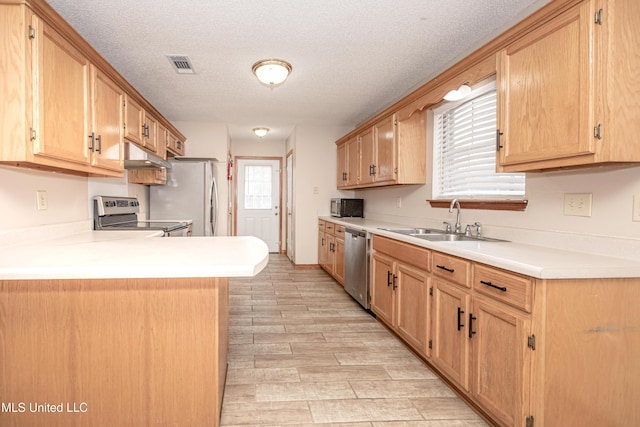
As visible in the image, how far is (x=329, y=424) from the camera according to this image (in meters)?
1.92

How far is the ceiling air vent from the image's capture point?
3.21 metres

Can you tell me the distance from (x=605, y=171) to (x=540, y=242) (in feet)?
1.76

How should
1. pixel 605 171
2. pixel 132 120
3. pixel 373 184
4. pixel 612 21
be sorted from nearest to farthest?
pixel 612 21
pixel 605 171
pixel 132 120
pixel 373 184

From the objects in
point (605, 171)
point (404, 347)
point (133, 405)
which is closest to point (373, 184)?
point (404, 347)

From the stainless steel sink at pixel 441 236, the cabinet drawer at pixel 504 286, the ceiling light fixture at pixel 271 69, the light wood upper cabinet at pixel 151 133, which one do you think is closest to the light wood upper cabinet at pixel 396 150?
the stainless steel sink at pixel 441 236

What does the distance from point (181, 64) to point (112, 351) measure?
8.43 ft

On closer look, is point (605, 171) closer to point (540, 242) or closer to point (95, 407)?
point (540, 242)

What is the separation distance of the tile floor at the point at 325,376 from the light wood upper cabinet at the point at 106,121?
1569 millimetres

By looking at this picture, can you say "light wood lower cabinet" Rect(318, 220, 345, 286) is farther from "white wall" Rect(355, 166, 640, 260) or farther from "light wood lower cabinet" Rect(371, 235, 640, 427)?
"light wood lower cabinet" Rect(371, 235, 640, 427)

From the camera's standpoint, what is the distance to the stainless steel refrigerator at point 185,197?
4.96 metres

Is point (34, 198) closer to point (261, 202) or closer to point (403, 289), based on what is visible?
point (403, 289)

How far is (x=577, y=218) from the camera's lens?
2.01m

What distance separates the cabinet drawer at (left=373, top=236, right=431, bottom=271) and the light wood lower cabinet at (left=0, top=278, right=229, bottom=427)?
140 centimetres

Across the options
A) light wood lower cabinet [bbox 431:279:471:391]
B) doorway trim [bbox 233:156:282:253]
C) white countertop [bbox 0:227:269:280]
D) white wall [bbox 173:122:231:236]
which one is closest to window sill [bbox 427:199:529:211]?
light wood lower cabinet [bbox 431:279:471:391]
